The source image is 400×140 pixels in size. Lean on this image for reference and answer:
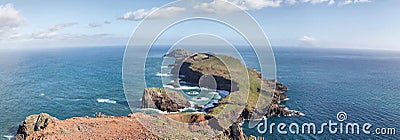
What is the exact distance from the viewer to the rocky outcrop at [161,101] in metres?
48.4

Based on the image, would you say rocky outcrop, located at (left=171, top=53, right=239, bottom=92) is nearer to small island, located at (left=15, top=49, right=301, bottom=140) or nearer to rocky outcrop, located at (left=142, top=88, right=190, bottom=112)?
small island, located at (left=15, top=49, right=301, bottom=140)

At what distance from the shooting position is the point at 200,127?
84.1ft

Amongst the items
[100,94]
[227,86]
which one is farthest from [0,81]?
[227,86]

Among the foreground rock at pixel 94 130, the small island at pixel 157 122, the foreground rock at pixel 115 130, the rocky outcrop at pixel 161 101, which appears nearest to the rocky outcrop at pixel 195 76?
the small island at pixel 157 122

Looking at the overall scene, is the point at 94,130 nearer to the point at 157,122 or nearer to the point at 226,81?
the point at 157,122

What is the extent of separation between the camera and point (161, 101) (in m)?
48.9

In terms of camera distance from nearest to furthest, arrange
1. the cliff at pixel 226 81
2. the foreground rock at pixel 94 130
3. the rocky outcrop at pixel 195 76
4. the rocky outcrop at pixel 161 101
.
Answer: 1. the foreground rock at pixel 94 130
2. the rocky outcrop at pixel 161 101
3. the cliff at pixel 226 81
4. the rocky outcrop at pixel 195 76

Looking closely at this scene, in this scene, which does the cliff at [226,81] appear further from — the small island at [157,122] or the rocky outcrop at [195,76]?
the small island at [157,122]

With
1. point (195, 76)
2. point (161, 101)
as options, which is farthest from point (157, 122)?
point (195, 76)

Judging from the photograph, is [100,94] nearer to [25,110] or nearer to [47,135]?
[25,110]

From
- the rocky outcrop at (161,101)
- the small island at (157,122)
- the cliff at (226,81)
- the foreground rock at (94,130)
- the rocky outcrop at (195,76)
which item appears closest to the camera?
the foreground rock at (94,130)

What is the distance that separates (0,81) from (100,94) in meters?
37.4

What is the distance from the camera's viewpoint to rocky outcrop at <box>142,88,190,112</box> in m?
48.4

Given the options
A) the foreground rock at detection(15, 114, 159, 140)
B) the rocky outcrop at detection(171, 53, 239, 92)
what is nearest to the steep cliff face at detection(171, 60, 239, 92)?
the rocky outcrop at detection(171, 53, 239, 92)
